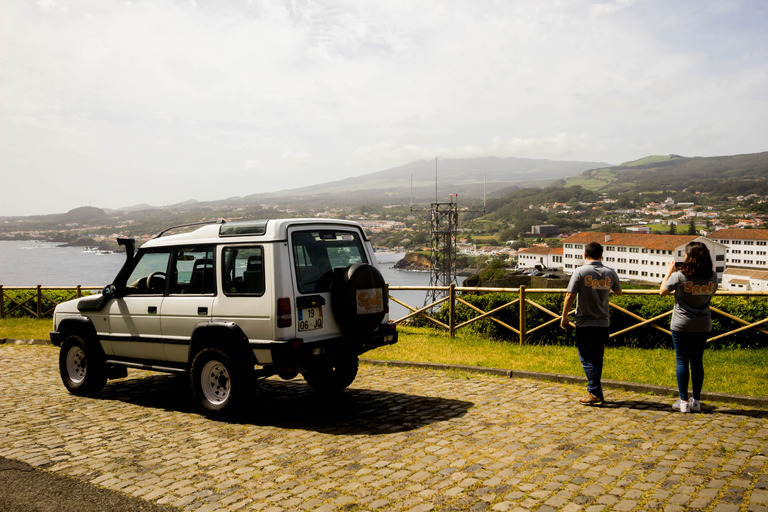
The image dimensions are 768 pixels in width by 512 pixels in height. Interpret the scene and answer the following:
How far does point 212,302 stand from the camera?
6.59m

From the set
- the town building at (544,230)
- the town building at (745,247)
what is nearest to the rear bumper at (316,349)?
the town building at (745,247)

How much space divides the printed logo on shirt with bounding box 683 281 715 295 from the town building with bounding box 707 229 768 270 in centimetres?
6614

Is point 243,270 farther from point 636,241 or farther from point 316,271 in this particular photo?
point 636,241

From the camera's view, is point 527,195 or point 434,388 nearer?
point 434,388

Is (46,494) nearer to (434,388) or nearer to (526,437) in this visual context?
(526,437)

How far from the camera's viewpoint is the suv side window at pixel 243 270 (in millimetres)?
6227

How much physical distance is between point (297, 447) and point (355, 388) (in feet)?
9.06

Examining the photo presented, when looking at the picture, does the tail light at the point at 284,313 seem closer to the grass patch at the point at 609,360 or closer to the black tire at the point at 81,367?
the black tire at the point at 81,367

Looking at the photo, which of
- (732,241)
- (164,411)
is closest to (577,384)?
(164,411)

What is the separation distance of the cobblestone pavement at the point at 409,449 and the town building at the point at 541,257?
54691 millimetres

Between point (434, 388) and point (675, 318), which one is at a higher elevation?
point (675, 318)

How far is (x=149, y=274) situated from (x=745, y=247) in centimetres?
7434

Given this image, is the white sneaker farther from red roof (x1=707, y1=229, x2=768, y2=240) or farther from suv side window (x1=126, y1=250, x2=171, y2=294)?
red roof (x1=707, y1=229, x2=768, y2=240)

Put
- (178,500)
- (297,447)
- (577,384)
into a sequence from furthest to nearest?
1. (577,384)
2. (297,447)
3. (178,500)
